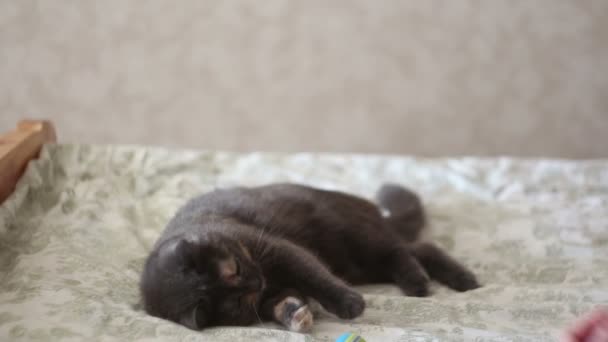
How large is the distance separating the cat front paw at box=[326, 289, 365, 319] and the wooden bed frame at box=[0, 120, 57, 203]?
42.0 inches

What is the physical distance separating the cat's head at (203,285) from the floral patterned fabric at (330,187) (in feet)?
0.16

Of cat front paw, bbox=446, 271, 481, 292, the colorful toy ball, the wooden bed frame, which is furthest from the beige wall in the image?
the colorful toy ball

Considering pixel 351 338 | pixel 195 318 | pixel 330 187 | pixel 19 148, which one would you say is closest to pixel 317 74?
pixel 330 187

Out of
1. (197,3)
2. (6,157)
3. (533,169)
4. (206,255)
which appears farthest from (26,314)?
(197,3)

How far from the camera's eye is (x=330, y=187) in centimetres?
227

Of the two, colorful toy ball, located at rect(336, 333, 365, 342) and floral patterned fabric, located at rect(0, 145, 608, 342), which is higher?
colorful toy ball, located at rect(336, 333, 365, 342)

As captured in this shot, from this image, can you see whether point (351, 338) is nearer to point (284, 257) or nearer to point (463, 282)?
point (284, 257)

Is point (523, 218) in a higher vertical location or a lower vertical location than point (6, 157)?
lower

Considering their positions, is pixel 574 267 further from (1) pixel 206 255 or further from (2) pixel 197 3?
(2) pixel 197 3

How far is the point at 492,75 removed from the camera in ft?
10.1

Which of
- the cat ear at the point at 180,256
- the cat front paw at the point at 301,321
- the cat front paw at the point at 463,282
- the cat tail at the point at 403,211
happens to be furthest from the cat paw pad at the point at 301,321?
the cat tail at the point at 403,211

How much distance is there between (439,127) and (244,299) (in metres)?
2.10

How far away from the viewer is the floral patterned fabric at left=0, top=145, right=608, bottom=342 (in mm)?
1279

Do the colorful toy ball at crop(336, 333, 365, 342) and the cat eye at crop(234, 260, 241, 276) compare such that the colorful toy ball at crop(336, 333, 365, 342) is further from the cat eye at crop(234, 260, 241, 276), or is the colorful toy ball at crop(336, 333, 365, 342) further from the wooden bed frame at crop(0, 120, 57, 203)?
the wooden bed frame at crop(0, 120, 57, 203)
